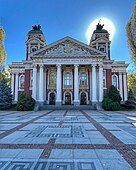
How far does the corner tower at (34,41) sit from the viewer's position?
58312mm

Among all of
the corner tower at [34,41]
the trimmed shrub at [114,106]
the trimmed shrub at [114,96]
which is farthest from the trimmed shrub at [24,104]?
the corner tower at [34,41]

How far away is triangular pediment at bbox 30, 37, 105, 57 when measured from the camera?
149 ft

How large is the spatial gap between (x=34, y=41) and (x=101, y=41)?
1678cm

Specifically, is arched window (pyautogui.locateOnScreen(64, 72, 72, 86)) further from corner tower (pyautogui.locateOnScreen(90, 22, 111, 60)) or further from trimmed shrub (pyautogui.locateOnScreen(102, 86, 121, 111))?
corner tower (pyautogui.locateOnScreen(90, 22, 111, 60))

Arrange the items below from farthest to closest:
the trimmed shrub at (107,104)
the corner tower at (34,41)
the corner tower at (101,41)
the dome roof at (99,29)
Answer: the dome roof at (99,29) → the corner tower at (34,41) → the corner tower at (101,41) → the trimmed shrub at (107,104)

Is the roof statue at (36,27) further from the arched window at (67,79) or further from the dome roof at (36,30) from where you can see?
the arched window at (67,79)

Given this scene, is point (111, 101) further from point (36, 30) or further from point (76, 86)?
point (36, 30)

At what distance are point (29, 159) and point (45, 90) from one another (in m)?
42.5

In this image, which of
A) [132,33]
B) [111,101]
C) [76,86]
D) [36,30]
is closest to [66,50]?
Result: [76,86]

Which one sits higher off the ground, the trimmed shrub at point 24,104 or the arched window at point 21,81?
the arched window at point 21,81

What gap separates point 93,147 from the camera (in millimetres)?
8242

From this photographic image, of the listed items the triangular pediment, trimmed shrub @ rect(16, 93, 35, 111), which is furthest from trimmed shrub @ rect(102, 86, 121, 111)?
trimmed shrub @ rect(16, 93, 35, 111)

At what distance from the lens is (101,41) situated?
57750 millimetres

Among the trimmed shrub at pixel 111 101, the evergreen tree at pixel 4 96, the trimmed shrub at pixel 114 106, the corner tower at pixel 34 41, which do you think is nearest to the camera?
the trimmed shrub at pixel 114 106
